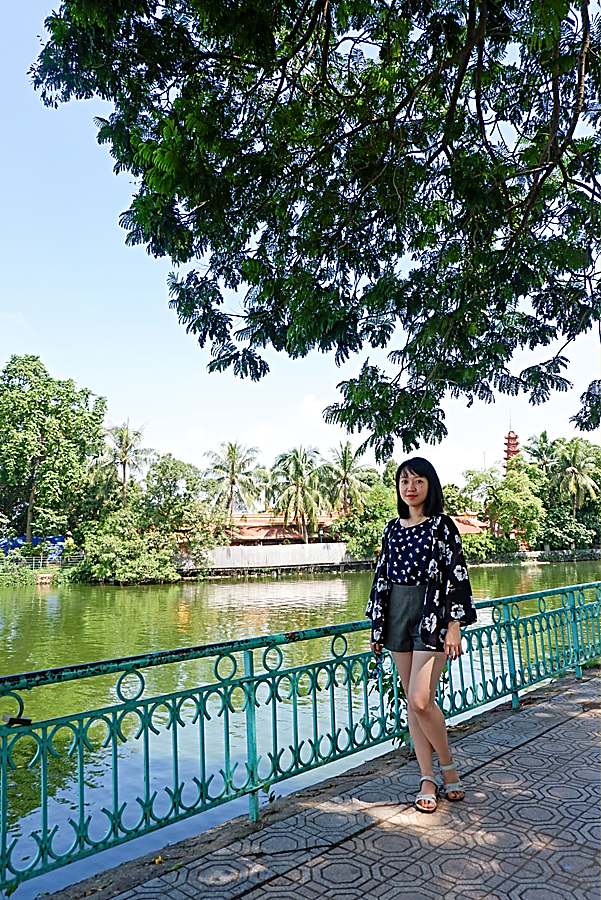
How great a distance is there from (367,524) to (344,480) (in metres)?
5.10

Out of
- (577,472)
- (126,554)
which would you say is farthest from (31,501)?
(577,472)

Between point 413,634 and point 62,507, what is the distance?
126 feet

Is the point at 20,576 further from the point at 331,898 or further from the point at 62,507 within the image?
the point at 331,898

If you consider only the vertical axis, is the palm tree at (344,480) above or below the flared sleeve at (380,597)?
above

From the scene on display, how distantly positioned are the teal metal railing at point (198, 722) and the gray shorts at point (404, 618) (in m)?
0.43

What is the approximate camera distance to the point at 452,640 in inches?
125

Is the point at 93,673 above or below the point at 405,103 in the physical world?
below

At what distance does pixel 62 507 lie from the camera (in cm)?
3903

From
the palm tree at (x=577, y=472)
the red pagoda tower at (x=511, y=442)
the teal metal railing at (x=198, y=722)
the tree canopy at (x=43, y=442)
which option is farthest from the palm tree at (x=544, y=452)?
the teal metal railing at (x=198, y=722)

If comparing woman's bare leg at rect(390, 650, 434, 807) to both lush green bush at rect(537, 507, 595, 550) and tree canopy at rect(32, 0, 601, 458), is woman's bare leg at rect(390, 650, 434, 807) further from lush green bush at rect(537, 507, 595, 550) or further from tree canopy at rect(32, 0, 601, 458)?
lush green bush at rect(537, 507, 595, 550)

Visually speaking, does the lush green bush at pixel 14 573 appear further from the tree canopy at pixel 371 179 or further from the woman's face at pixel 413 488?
the woman's face at pixel 413 488

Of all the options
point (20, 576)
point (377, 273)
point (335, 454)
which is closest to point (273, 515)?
point (335, 454)

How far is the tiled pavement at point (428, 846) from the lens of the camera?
8.27 ft

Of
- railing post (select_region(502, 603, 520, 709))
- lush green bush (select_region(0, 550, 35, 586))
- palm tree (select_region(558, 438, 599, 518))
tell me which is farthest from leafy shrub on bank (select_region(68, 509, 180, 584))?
railing post (select_region(502, 603, 520, 709))
